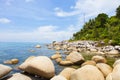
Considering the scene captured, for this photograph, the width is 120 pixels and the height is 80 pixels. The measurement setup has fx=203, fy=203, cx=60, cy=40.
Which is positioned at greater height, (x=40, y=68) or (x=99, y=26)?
(x=99, y=26)

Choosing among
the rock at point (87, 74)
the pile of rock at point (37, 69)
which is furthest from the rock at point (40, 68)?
the rock at point (87, 74)

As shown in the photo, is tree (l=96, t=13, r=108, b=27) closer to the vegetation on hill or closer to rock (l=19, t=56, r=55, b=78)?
the vegetation on hill

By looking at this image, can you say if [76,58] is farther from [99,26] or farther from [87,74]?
[99,26]

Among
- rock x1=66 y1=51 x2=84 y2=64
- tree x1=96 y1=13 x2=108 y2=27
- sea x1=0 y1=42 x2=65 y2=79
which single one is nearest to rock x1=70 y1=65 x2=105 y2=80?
sea x1=0 y1=42 x2=65 y2=79

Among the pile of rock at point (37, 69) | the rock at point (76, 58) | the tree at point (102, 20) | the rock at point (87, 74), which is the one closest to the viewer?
the rock at point (87, 74)

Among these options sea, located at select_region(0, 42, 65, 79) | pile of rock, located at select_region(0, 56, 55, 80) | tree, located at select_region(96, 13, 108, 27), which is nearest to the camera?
pile of rock, located at select_region(0, 56, 55, 80)

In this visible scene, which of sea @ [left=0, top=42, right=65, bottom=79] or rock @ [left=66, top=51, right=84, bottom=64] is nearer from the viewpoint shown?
sea @ [left=0, top=42, right=65, bottom=79]

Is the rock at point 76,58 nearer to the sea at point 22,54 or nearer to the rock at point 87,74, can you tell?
the sea at point 22,54

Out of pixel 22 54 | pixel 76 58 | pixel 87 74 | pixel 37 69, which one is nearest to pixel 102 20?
pixel 22 54

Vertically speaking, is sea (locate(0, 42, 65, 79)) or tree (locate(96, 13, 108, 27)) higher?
tree (locate(96, 13, 108, 27))

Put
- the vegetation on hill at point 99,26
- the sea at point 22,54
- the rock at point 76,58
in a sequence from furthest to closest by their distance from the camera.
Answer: the vegetation on hill at point 99,26 < the rock at point 76,58 < the sea at point 22,54

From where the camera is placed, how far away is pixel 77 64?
2036 cm

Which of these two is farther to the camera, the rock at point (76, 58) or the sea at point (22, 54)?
the rock at point (76, 58)

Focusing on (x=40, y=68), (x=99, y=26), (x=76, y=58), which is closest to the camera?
(x=40, y=68)
